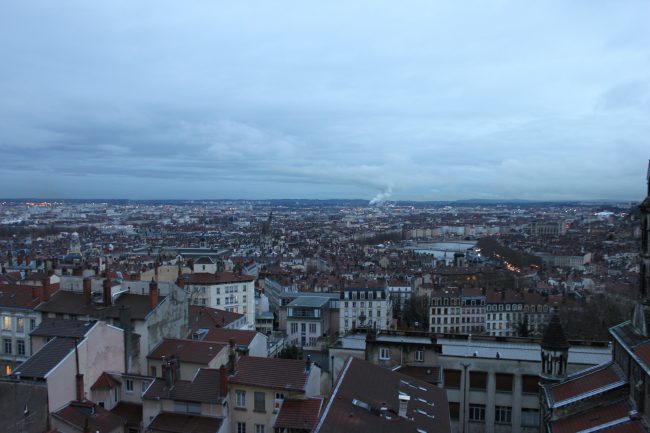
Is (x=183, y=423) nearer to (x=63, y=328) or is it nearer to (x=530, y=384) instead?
(x=63, y=328)

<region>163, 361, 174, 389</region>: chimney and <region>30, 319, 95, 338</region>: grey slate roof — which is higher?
<region>30, 319, 95, 338</region>: grey slate roof

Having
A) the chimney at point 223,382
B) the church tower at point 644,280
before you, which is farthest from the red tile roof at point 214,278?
the church tower at point 644,280

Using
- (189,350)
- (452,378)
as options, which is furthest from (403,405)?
(189,350)

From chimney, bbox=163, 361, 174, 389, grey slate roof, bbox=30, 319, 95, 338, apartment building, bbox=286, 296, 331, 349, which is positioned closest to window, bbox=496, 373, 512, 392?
chimney, bbox=163, 361, 174, 389

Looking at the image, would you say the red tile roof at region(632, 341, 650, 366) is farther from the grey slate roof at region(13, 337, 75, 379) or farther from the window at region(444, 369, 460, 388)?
the grey slate roof at region(13, 337, 75, 379)

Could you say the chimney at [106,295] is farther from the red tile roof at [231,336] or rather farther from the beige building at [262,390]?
the beige building at [262,390]

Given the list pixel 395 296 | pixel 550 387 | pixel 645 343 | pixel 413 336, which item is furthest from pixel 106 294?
pixel 395 296
